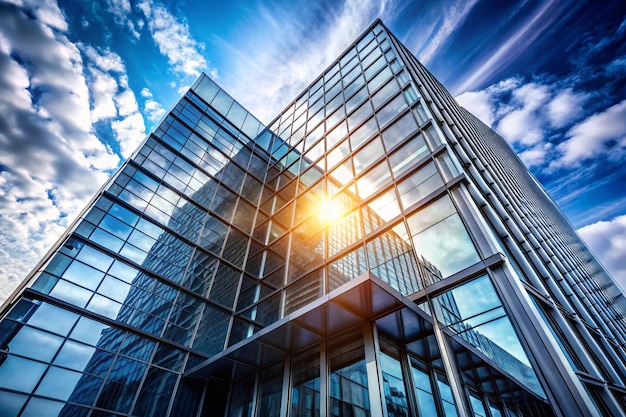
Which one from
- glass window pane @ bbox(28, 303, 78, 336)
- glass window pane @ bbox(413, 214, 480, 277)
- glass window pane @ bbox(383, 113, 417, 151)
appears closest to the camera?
glass window pane @ bbox(413, 214, 480, 277)

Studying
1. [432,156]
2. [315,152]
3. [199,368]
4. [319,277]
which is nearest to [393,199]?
[432,156]

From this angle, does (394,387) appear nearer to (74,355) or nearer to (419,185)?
(419,185)

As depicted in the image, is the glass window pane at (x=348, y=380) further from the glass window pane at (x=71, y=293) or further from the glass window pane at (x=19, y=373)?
the glass window pane at (x=71, y=293)

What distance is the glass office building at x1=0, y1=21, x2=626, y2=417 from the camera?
7.99m

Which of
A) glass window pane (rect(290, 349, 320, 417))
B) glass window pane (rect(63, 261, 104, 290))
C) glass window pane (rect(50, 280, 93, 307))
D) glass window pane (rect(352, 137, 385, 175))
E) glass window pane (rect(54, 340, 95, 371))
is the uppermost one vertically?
glass window pane (rect(352, 137, 385, 175))

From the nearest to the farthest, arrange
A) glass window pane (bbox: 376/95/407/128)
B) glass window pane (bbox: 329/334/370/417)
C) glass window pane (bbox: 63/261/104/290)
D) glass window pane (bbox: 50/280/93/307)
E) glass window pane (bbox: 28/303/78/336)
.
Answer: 1. glass window pane (bbox: 329/334/370/417)
2. glass window pane (bbox: 28/303/78/336)
3. glass window pane (bbox: 50/280/93/307)
4. glass window pane (bbox: 63/261/104/290)
5. glass window pane (bbox: 376/95/407/128)

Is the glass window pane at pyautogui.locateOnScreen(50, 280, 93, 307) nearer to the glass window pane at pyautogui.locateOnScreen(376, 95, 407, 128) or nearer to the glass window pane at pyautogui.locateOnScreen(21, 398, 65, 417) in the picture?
the glass window pane at pyautogui.locateOnScreen(21, 398, 65, 417)

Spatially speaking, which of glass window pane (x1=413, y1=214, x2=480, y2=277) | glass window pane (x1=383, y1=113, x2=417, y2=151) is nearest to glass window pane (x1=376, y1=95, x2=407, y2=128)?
glass window pane (x1=383, y1=113, x2=417, y2=151)

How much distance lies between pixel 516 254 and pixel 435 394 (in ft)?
16.5

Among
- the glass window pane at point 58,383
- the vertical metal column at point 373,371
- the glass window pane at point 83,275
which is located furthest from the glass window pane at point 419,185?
the glass window pane at point 58,383

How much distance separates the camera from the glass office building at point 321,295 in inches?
314

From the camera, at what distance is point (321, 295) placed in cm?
1277

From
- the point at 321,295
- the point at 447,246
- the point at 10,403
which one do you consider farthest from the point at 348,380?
the point at 10,403

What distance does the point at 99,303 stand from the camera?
12867 mm
